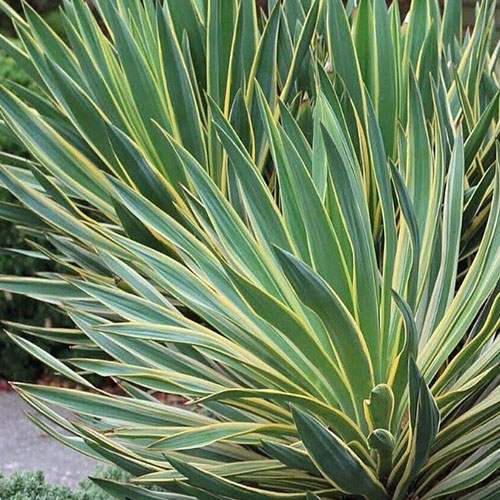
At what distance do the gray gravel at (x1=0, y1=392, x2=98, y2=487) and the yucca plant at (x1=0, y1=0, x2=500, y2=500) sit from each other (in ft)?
7.73

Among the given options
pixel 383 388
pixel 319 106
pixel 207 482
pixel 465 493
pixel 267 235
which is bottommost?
pixel 465 493

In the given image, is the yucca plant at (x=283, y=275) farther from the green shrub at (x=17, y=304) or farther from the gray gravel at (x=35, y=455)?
the green shrub at (x=17, y=304)

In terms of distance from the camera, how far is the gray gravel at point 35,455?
4.54 metres

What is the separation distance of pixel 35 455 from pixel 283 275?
3.36m

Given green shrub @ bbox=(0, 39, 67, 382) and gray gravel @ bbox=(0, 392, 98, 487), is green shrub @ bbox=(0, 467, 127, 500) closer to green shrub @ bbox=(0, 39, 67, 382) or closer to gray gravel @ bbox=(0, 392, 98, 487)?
gray gravel @ bbox=(0, 392, 98, 487)

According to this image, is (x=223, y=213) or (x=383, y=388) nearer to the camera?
(x=383, y=388)

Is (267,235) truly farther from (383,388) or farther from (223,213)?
(383,388)

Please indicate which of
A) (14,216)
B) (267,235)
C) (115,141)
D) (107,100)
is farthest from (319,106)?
(14,216)

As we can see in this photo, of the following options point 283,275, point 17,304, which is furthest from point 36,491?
point 17,304

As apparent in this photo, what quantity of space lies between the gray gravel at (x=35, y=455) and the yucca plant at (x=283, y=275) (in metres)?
2.36

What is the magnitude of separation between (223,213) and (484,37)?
3.72 feet

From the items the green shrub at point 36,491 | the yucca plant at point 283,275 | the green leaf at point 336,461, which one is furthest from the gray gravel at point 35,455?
the green leaf at point 336,461

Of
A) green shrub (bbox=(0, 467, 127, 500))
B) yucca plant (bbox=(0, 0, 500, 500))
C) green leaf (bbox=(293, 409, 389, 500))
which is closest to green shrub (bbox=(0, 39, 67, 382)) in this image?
green shrub (bbox=(0, 467, 127, 500))

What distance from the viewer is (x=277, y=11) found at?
92.3 inches
